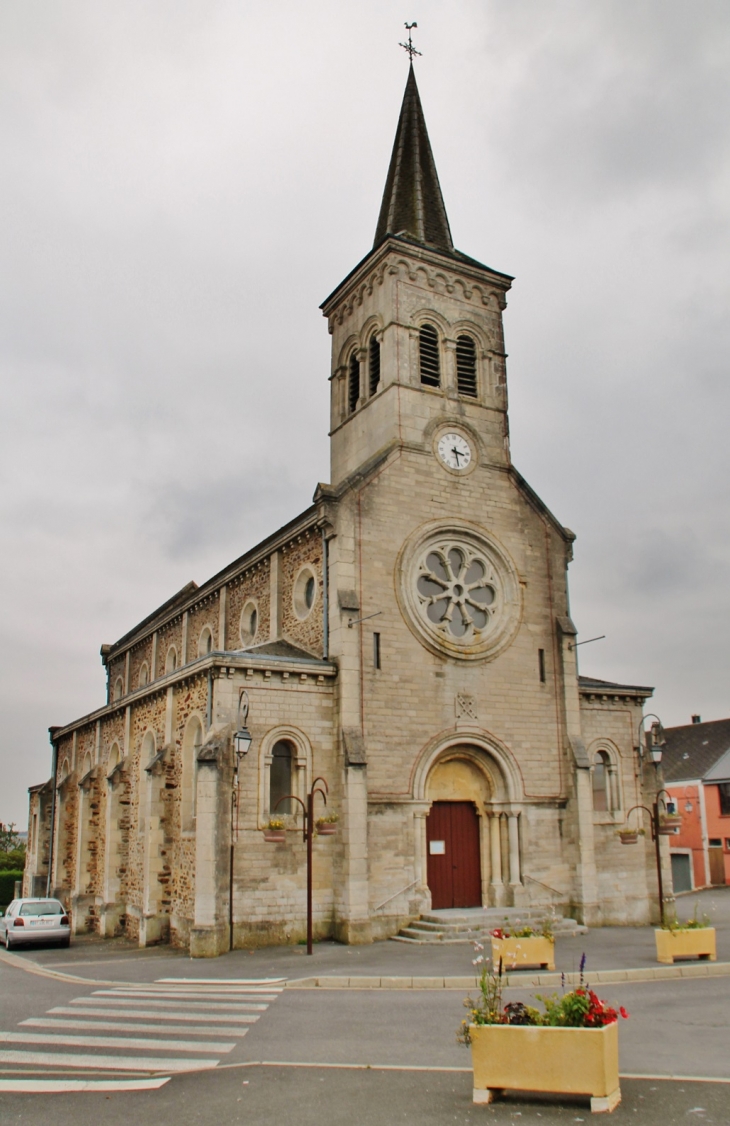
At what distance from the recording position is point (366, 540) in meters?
23.0

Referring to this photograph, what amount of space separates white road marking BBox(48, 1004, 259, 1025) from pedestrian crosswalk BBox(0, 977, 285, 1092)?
0.01 meters

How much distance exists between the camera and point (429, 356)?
2628 cm

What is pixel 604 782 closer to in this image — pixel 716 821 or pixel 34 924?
pixel 34 924

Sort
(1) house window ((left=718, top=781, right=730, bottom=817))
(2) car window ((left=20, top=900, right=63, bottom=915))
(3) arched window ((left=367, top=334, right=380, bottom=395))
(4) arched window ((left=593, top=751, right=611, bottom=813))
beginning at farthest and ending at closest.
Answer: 1. (1) house window ((left=718, top=781, right=730, bottom=817))
2. (3) arched window ((left=367, top=334, right=380, bottom=395))
3. (4) arched window ((left=593, top=751, right=611, bottom=813))
4. (2) car window ((left=20, top=900, right=63, bottom=915))

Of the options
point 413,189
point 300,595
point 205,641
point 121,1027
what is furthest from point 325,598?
point 413,189

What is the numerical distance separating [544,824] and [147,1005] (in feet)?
42.5

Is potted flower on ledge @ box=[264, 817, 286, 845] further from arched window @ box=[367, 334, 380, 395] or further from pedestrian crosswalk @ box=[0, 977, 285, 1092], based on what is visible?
arched window @ box=[367, 334, 380, 395]

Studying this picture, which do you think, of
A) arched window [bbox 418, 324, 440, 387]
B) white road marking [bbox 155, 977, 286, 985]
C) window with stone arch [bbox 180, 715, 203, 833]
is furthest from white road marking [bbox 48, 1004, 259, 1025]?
arched window [bbox 418, 324, 440, 387]

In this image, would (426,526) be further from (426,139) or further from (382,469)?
(426,139)

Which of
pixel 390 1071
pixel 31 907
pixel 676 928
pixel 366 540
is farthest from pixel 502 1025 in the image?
pixel 31 907

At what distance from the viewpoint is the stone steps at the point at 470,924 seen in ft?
66.2

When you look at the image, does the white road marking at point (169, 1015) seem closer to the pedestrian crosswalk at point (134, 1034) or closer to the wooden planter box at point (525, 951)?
the pedestrian crosswalk at point (134, 1034)

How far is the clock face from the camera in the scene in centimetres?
2513

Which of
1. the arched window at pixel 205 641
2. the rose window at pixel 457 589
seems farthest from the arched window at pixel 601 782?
the arched window at pixel 205 641
